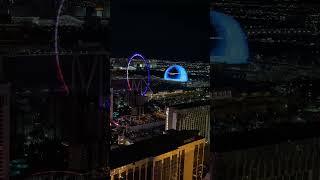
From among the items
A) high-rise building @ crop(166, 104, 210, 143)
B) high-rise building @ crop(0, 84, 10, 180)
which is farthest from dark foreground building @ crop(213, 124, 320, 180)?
high-rise building @ crop(0, 84, 10, 180)

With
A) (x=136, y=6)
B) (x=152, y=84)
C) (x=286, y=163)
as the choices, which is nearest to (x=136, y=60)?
(x=152, y=84)

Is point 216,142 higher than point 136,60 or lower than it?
lower

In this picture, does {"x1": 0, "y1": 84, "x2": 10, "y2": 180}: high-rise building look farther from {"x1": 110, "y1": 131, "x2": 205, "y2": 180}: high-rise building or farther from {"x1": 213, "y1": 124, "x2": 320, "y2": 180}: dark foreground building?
{"x1": 213, "y1": 124, "x2": 320, "y2": 180}: dark foreground building

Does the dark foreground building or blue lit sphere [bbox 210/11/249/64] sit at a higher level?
blue lit sphere [bbox 210/11/249/64]

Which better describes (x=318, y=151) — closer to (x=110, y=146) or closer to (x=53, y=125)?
(x=110, y=146)

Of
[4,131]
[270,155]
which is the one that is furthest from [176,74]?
[4,131]

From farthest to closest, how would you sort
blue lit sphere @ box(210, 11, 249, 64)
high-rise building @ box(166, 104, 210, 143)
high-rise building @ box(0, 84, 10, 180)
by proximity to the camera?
high-rise building @ box(166, 104, 210, 143)
blue lit sphere @ box(210, 11, 249, 64)
high-rise building @ box(0, 84, 10, 180)
